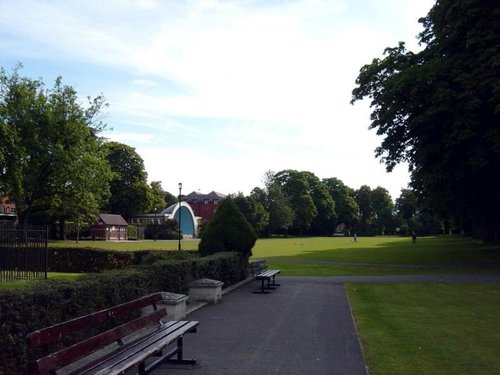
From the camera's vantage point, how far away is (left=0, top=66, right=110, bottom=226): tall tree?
42.5 m

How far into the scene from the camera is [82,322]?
5410 millimetres

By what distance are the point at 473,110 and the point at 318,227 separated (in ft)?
333

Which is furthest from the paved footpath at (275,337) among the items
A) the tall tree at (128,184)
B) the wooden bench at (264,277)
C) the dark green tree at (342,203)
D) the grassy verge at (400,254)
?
the dark green tree at (342,203)

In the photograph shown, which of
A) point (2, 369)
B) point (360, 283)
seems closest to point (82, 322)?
point (2, 369)

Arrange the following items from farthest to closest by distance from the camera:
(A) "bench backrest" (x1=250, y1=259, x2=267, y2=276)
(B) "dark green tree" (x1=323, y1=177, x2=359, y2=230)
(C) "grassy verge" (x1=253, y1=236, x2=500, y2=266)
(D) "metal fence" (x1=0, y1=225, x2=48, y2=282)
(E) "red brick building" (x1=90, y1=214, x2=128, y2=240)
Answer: (B) "dark green tree" (x1=323, y1=177, x2=359, y2=230) < (E) "red brick building" (x1=90, y1=214, x2=128, y2=240) < (C) "grassy verge" (x1=253, y1=236, x2=500, y2=266) < (D) "metal fence" (x1=0, y1=225, x2=48, y2=282) < (A) "bench backrest" (x1=250, y1=259, x2=267, y2=276)

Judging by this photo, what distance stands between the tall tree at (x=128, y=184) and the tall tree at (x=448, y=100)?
64.1m

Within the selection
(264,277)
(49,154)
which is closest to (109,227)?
(49,154)

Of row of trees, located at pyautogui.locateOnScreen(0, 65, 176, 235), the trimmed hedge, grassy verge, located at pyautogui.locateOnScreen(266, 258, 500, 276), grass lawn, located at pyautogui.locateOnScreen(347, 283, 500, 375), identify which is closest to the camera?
the trimmed hedge

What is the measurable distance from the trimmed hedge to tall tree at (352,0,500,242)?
50.6 ft

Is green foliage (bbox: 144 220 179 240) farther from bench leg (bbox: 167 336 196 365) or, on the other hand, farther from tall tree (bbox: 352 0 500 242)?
bench leg (bbox: 167 336 196 365)

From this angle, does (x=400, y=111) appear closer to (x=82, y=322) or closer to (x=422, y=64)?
(x=422, y=64)

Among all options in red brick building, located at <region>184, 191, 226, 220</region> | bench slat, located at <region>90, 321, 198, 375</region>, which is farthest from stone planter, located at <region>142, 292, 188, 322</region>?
red brick building, located at <region>184, 191, 226, 220</region>

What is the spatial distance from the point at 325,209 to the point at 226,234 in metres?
102

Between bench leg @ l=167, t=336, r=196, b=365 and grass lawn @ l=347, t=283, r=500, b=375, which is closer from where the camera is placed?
bench leg @ l=167, t=336, r=196, b=365
